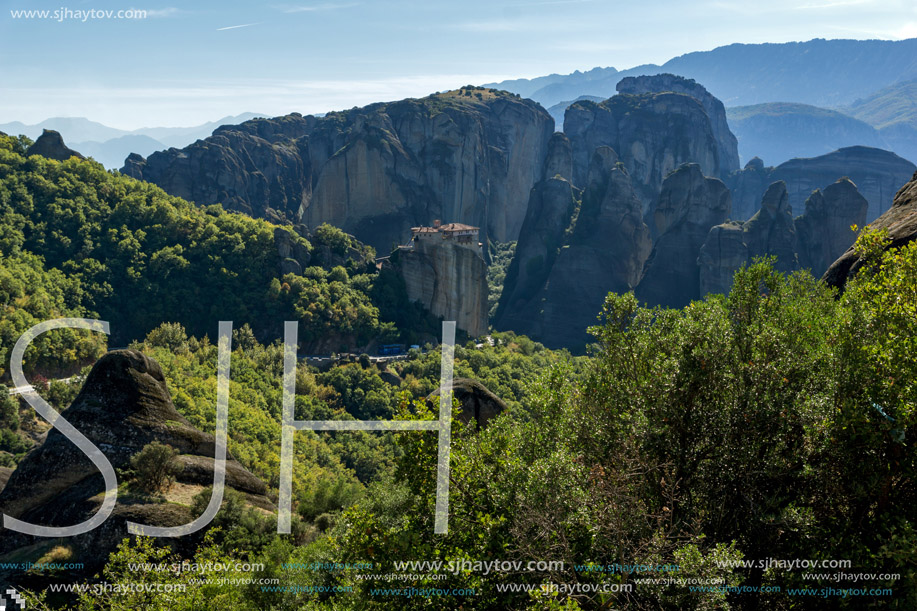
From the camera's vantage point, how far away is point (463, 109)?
438 ft

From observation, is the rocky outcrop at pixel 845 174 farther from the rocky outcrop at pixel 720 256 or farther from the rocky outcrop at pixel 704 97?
the rocky outcrop at pixel 720 256

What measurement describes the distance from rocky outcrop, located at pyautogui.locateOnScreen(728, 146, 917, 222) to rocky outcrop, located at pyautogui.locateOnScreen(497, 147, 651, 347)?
45.1 m

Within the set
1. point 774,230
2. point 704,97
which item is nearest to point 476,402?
point 774,230

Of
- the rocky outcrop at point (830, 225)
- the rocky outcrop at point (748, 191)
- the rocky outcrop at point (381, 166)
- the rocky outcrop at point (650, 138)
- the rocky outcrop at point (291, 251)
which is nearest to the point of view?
the rocky outcrop at point (291, 251)

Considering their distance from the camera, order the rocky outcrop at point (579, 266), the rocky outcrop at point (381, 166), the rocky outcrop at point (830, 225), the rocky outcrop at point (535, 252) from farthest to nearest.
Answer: the rocky outcrop at point (381, 166) < the rocky outcrop at point (535, 252) < the rocky outcrop at point (579, 266) < the rocky outcrop at point (830, 225)

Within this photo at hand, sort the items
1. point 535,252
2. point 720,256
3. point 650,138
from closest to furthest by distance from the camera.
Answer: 1. point 720,256
2. point 535,252
3. point 650,138

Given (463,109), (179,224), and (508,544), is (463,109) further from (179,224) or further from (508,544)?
(508,544)

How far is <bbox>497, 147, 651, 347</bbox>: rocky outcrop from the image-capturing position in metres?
99.4

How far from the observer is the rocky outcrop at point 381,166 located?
115188mm

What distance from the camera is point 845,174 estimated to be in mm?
129875

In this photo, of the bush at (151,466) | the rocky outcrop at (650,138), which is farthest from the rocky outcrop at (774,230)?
the bush at (151,466)

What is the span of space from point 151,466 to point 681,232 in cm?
9091

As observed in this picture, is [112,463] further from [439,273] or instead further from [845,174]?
[845,174]

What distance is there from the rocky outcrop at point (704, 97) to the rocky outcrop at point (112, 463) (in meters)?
168
